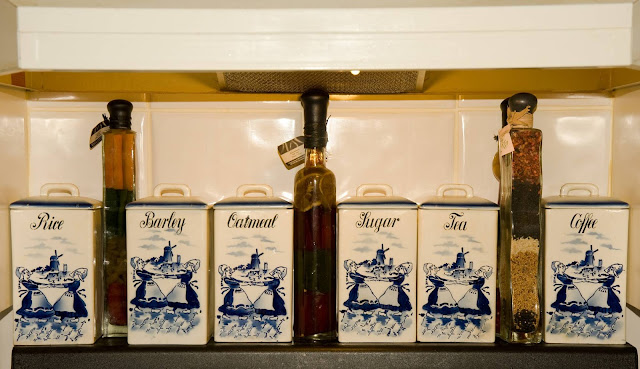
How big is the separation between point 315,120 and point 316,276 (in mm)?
232

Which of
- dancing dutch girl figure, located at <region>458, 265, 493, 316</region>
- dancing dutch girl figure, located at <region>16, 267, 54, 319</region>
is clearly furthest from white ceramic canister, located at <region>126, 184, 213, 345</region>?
dancing dutch girl figure, located at <region>458, 265, 493, 316</region>

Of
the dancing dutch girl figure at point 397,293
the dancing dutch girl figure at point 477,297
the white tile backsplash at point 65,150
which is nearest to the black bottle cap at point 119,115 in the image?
the white tile backsplash at point 65,150

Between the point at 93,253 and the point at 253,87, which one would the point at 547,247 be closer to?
the point at 253,87

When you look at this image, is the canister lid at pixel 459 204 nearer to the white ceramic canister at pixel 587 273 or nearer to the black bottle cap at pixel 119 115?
the white ceramic canister at pixel 587 273

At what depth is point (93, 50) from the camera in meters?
0.57

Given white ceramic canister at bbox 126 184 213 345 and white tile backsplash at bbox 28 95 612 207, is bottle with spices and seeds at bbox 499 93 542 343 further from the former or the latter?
white ceramic canister at bbox 126 184 213 345

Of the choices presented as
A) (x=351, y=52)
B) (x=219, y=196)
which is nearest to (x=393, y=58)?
(x=351, y=52)

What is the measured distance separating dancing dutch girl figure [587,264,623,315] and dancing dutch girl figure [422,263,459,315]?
0.62 feet

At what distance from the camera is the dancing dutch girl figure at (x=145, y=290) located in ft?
2.25

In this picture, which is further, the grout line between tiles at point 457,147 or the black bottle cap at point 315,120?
the grout line between tiles at point 457,147

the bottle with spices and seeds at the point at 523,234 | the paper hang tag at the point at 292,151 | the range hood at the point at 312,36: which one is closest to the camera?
the range hood at the point at 312,36

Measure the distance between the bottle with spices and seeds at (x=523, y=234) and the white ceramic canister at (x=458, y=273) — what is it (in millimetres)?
23

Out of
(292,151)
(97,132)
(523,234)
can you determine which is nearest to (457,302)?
(523,234)

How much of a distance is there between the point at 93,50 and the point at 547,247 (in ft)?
2.09
